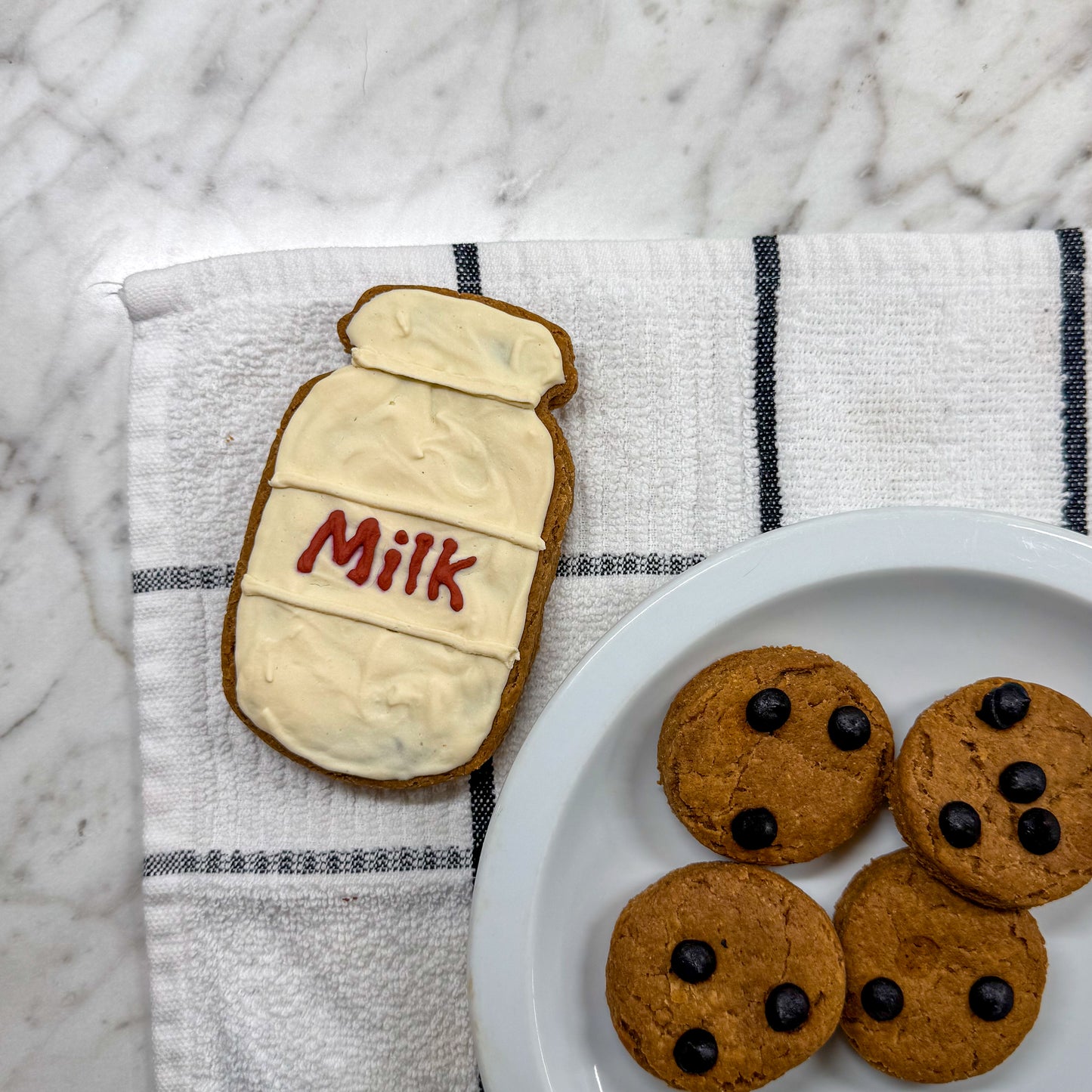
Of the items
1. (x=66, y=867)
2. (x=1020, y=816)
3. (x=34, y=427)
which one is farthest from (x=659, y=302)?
(x=66, y=867)

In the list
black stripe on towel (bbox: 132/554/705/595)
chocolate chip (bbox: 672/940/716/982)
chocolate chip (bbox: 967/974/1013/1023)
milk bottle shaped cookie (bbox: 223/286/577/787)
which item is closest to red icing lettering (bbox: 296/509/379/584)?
milk bottle shaped cookie (bbox: 223/286/577/787)

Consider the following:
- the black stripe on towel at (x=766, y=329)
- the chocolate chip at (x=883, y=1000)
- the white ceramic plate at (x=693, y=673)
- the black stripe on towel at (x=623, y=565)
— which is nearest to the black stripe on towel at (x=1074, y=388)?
the white ceramic plate at (x=693, y=673)

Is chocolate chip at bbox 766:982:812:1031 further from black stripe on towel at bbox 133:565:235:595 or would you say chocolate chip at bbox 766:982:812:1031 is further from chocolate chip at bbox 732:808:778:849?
black stripe on towel at bbox 133:565:235:595

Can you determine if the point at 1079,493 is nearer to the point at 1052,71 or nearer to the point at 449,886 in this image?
the point at 1052,71

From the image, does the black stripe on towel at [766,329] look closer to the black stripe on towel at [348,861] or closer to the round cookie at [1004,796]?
the round cookie at [1004,796]

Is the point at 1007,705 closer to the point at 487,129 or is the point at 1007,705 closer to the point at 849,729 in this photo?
the point at 849,729

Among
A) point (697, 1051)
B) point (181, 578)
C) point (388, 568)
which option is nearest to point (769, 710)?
point (697, 1051)
